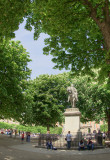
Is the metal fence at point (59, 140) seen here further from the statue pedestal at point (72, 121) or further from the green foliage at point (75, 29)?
the green foliage at point (75, 29)

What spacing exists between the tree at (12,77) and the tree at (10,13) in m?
7.76

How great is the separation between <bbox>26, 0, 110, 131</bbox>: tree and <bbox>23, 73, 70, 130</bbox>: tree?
751 inches

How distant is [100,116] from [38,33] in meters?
20.5

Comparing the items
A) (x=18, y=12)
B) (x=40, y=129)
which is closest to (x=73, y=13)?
(x=18, y=12)

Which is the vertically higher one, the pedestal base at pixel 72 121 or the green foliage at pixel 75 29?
the green foliage at pixel 75 29

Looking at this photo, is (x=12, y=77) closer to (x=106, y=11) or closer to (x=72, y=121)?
(x=72, y=121)

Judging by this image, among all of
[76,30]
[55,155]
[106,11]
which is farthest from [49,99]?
[106,11]

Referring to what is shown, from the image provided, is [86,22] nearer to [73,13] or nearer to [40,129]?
[73,13]

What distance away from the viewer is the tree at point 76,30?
893cm

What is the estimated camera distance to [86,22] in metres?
10.3

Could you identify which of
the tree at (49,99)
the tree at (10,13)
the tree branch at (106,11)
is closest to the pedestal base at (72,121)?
the tree at (10,13)

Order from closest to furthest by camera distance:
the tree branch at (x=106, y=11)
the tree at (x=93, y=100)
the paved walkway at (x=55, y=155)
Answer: the tree branch at (x=106, y=11) < the paved walkway at (x=55, y=155) < the tree at (x=93, y=100)

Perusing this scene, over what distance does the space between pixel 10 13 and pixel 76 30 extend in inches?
172

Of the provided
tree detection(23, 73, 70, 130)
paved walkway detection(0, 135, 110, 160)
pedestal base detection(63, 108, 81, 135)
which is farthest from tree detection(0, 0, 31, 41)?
tree detection(23, 73, 70, 130)
